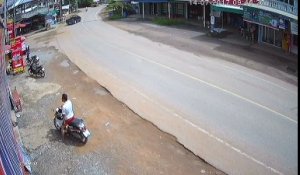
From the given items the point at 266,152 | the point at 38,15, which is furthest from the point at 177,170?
the point at 38,15

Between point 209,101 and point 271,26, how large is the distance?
42.6ft

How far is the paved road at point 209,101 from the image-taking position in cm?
1733

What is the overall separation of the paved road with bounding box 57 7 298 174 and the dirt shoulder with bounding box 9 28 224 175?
2.62ft

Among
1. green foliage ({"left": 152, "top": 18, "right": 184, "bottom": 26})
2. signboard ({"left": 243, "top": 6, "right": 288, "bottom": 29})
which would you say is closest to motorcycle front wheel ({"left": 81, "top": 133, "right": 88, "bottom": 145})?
signboard ({"left": 243, "top": 6, "right": 288, "bottom": 29})

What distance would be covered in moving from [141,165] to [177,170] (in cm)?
132

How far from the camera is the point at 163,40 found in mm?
40219

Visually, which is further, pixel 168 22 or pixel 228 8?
pixel 168 22

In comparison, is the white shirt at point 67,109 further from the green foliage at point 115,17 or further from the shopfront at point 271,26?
the green foliage at point 115,17

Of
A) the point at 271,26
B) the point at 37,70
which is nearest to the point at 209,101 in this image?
the point at 37,70

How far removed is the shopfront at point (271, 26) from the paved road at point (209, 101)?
5.34 metres

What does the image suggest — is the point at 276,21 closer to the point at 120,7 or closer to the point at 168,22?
the point at 168,22

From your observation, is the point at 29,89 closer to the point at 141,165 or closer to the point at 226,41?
the point at 141,165

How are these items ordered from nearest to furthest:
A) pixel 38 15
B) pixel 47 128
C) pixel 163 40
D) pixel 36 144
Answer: pixel 36 144
pixel 47 128
pixel 163 40
pixel 38 15

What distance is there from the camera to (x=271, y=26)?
33500 millimetres
